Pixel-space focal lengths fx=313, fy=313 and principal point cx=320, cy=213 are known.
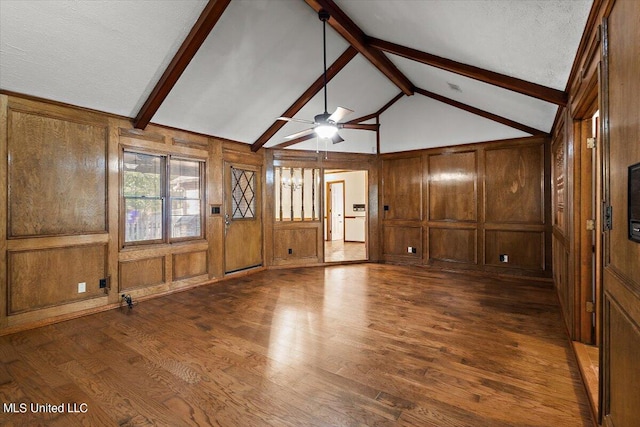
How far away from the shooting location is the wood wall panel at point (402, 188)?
20.0 feet

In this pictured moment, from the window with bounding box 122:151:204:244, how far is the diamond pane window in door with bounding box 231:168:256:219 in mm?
642

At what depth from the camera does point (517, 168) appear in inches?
200

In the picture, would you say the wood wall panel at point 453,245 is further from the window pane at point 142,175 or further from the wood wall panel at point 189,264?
the window pane at point 142,175

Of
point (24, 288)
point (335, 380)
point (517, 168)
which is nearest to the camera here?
point (335, 380)

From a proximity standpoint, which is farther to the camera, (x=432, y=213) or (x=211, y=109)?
(x=432, y=213)

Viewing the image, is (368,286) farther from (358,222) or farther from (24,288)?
(358,222)

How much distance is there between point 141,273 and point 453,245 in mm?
5040

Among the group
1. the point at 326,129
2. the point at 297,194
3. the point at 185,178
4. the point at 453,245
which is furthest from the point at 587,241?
the point at 185,178

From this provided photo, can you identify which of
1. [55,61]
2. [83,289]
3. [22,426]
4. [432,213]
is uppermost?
[55,61]

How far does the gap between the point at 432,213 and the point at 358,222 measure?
4.36 m

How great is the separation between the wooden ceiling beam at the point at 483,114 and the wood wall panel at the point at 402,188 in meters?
1.09

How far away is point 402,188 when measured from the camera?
20.6 ft

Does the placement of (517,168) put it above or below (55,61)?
below

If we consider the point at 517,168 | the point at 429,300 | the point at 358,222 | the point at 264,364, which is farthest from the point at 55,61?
the point at 358,222
